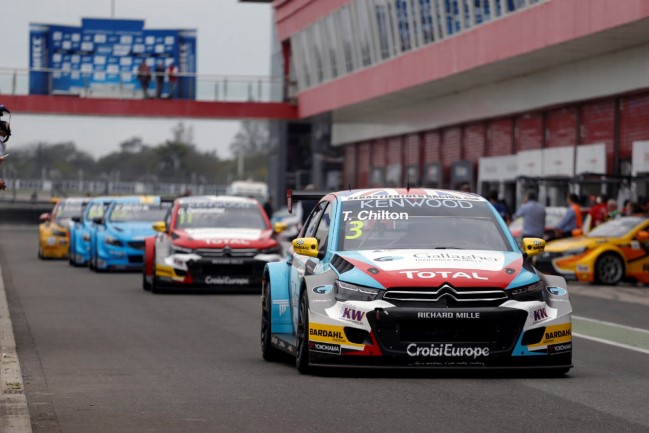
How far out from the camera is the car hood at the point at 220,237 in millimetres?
21938

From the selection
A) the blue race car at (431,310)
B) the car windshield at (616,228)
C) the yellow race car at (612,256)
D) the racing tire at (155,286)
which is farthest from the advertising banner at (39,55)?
the blue race car at (431,310)

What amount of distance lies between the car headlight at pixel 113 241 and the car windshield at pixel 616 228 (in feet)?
27.8

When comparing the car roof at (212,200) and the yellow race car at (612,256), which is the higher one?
the car roof at (212,200)

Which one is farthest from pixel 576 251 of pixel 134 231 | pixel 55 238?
pixel 55 238

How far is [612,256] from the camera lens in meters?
26.1

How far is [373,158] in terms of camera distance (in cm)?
5800

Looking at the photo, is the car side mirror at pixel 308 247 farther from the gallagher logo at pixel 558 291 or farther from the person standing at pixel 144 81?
the person standing at pixel 144 81

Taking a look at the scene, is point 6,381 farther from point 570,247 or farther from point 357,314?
point 570,247

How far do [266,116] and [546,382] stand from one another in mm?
47719

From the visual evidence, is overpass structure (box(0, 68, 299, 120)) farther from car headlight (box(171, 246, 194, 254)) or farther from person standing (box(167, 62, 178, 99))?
car headlight (box(171, 246, 194, 254))

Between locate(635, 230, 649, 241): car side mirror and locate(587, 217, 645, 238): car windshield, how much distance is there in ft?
0.89

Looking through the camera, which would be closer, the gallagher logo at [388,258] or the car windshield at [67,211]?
the gallagher logo at [388,258]

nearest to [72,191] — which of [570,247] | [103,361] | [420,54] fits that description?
[420,54]

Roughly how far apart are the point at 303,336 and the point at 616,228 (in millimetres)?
16443
